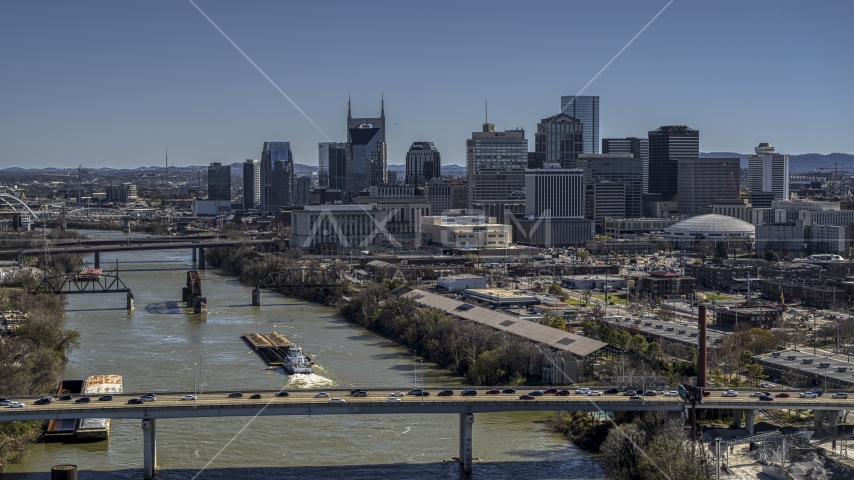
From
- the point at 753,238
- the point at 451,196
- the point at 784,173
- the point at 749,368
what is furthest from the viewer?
the point at 784,173

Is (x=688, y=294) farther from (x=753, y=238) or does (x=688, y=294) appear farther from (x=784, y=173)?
(x=784, y=173)


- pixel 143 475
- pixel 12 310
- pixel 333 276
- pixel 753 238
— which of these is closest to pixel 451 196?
pixel 753 238

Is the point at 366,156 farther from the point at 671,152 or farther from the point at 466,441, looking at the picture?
the point at 466,441

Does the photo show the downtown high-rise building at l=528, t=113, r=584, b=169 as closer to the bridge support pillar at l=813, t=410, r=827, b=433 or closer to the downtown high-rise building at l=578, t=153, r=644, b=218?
the downtown high-rise building at l=578, t=153, r=644, b=218

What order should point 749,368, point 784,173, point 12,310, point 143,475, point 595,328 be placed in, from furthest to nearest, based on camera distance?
point 784,173 → point 12,310 → point 595,328 → point 749,368 → point 143,475

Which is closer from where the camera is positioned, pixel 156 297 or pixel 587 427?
pixel 587 427

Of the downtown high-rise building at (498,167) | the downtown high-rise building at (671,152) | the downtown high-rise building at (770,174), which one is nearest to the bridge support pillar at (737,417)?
the downtown high-rise building at (498,167)
